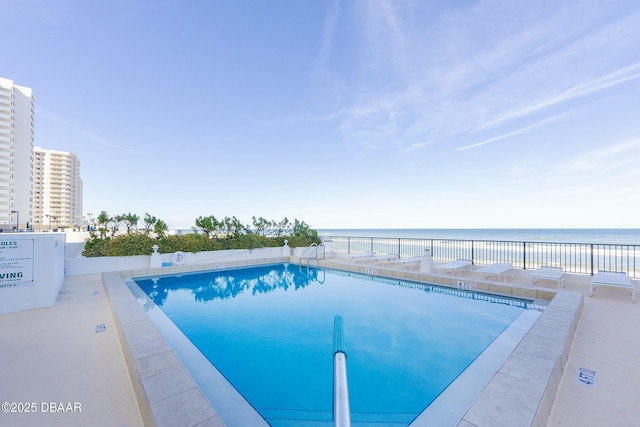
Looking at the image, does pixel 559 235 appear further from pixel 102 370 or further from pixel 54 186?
pixel 54 186

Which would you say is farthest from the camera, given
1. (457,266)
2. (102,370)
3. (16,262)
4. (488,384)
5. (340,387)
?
(457,266)

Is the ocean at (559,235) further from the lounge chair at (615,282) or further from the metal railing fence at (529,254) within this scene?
the lounge chair at (615,282)

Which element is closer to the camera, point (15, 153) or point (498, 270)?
point (498, 270)

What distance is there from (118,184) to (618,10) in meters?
28.0

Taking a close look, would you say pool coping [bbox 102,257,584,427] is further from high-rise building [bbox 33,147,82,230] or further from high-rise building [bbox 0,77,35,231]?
high-rise building [bbox 33,147,82,230]

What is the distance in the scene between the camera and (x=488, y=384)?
2086 millimetres

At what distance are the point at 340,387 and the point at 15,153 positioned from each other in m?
66.9

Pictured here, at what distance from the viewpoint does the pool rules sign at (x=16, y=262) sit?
4.47 m

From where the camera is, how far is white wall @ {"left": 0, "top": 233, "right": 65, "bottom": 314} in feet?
14.8

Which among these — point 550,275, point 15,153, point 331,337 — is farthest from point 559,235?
point 15,153

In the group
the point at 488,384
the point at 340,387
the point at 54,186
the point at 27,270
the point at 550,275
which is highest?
the point at 54,186

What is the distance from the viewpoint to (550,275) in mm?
5609

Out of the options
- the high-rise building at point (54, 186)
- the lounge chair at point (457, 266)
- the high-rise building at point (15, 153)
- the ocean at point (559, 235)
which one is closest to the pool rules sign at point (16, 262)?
the lounge chair at point (457, 266)

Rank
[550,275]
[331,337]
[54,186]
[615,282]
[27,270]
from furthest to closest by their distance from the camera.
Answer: [54,186] < [550,275] < [615,282] < [27,270] < [331,337]
